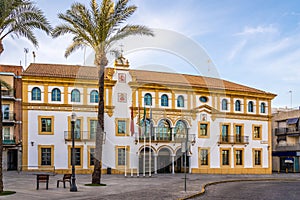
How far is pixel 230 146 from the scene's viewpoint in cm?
4625

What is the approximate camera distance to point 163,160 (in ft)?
140

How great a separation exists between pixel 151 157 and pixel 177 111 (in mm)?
5922

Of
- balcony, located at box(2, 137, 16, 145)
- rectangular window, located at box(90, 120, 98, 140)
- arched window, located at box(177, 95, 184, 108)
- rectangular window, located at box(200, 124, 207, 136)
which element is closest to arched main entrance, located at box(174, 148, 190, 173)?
rectangular window, located at box(200, 124, 207, 136)

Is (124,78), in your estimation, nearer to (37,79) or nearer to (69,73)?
(69,73)

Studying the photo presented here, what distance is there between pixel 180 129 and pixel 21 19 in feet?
87.6

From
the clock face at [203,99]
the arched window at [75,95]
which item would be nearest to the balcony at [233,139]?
the clock face at [203,99]

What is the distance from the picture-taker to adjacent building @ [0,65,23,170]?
1616 inches

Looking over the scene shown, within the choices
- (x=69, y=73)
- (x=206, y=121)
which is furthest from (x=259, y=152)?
(x=69, y=73)

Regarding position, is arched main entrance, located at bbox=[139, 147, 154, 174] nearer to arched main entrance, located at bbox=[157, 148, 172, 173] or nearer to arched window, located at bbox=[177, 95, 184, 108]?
arched main entrance, located at bbox=[157, 148, 172, 173]

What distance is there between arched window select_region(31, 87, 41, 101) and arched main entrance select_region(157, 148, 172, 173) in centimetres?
1413

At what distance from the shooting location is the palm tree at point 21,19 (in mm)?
19016

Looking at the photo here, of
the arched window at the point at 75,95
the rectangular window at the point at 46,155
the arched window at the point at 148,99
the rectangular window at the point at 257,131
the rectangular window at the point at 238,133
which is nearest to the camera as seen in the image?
the rectangular window at the point at 46,155

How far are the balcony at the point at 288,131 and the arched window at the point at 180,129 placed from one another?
19.9 m

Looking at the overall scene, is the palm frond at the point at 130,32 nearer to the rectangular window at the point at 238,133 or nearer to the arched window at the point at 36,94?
the arched window at the point at 36,94
